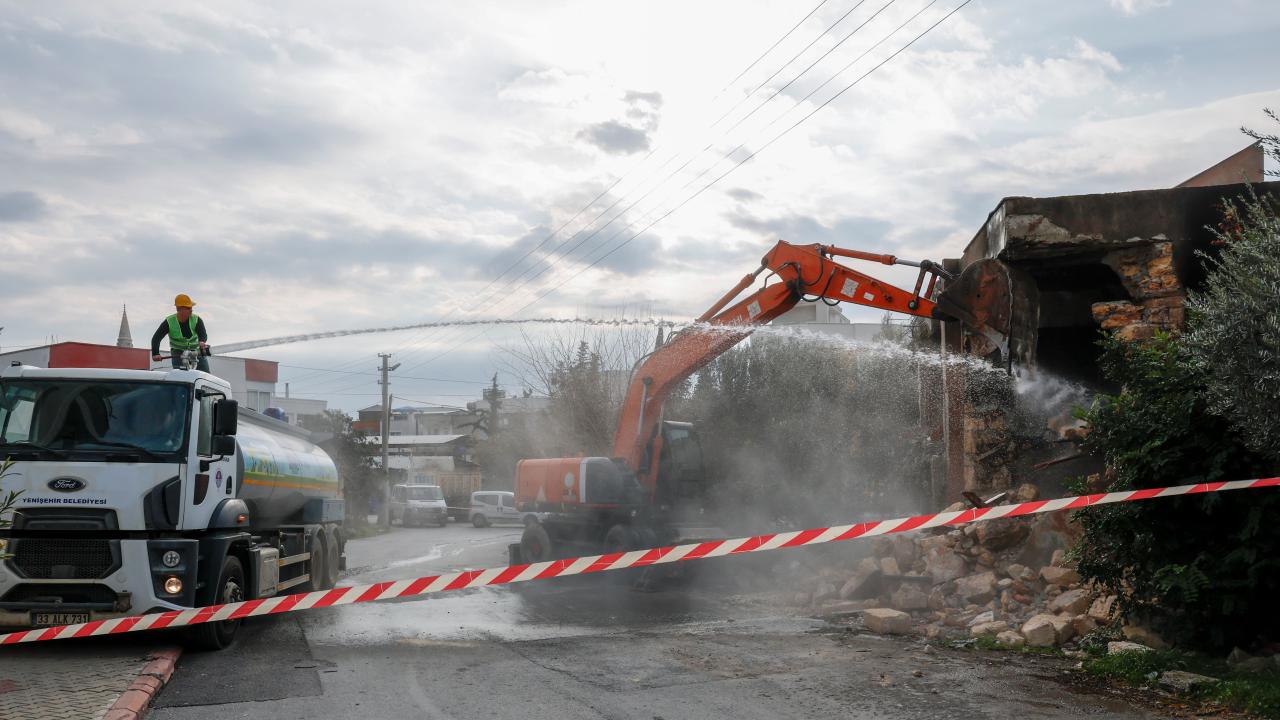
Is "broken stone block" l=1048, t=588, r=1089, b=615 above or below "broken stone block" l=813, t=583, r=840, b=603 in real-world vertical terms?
above

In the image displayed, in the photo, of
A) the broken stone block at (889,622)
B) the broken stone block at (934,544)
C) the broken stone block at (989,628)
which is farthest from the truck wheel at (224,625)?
the broken stone block at (934,544)

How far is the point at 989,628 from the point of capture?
33.0 feet

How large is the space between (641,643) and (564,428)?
22.6 meters

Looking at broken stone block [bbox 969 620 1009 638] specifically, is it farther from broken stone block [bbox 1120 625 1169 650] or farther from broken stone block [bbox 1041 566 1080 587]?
broken stone block [bbox 1120 625 1169 650]

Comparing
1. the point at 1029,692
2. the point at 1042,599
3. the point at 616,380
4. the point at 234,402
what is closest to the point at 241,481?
the point at 234,402

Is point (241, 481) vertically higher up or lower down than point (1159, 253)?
lower down

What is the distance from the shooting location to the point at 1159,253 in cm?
1259

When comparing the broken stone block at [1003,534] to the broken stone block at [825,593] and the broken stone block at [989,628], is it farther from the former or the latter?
the broken stone block at [989,628]

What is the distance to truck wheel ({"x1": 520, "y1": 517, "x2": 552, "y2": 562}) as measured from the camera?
17.0 meters

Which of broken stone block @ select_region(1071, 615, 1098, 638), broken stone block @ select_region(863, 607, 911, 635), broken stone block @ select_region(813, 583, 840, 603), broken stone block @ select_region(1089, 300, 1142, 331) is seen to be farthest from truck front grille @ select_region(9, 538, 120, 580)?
broken stone block @ select_region(1089, 300, 1142, 331)

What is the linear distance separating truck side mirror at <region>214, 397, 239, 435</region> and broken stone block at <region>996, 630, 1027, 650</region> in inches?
290

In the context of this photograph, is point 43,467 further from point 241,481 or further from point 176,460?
point 241,481

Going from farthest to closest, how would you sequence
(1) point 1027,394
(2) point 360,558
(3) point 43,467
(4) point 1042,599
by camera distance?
(2) point 360,558 < (1) point 1027,394 < (4) point 1042,599 < (3) point 43,467

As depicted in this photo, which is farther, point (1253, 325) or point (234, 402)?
point (234, 402)
